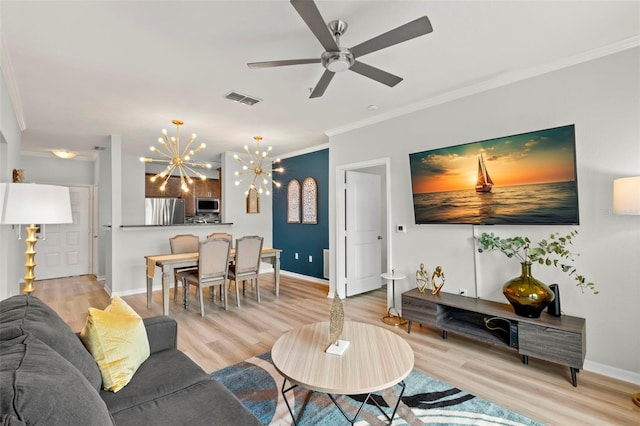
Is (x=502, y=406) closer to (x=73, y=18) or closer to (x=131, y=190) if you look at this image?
(x=73, y=18)

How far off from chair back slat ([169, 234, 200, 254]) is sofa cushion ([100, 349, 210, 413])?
10.5 ft

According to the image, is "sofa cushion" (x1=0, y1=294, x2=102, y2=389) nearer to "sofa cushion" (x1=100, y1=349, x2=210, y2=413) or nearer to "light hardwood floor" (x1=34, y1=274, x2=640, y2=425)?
"sofa cushion" (x1=100, y1=349, x2=210, y2=413)

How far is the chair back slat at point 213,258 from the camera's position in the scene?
3.88 meters

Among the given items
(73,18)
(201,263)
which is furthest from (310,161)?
(73,18)

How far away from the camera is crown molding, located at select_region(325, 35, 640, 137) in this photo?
237cm

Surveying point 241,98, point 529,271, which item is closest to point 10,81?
point 241,98

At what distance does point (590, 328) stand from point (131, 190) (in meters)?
7.66

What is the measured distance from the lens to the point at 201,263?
388 cm

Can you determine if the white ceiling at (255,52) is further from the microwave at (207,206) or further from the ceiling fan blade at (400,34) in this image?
the microwave at (207,206)

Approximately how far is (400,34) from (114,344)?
2.34 meters

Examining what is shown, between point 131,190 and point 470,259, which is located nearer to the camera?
point 470,259

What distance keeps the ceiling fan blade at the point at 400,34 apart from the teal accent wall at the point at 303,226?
145 inches

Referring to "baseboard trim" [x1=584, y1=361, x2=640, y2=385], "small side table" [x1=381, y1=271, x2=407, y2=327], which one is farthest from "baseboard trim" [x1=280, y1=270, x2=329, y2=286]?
"baseboard trim" [x1=584, y1=361, x2=640, y2=385]

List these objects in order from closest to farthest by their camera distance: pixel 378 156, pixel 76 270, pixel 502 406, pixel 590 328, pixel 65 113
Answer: pixel 502 406
pixel 590 328
pixel 65 113
pixel 378 156
pixel 76 270
